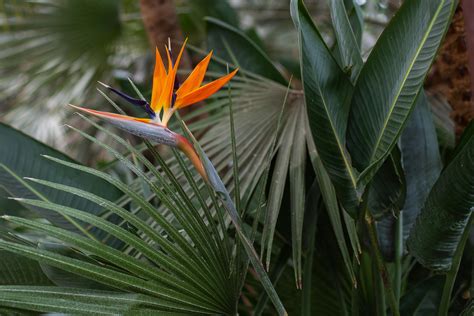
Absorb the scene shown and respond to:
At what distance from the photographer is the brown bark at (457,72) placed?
1259 mm

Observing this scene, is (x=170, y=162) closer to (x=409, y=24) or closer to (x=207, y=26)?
(x=207, y=26)

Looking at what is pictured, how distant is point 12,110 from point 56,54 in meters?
0.36

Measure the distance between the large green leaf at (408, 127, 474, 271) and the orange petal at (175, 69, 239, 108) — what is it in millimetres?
312

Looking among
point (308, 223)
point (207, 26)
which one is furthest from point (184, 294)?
point (207, 26)

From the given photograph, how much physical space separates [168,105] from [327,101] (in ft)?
0.81

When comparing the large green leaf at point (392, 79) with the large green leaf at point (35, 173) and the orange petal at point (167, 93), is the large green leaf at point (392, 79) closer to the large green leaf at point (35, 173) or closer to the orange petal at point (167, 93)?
the orange petal at point (167, 93)

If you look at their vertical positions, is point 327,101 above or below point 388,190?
above

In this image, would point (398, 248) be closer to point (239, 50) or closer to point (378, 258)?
point (378, 258)

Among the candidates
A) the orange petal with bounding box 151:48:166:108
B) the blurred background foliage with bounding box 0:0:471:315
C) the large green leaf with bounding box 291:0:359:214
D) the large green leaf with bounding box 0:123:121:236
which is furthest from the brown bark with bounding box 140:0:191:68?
the orange petal with bounding box 151:48:166:108

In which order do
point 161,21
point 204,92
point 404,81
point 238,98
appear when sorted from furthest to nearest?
point 161,21 → point 238,98 → point 404,81 → point 204,92

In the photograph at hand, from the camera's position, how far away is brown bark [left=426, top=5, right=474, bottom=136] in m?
1.26

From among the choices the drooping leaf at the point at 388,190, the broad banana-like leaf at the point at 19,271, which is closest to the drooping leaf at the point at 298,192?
the drooping leaf at the point at 388,190

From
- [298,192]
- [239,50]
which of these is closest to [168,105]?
[298,192]

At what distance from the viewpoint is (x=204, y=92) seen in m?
0.67
